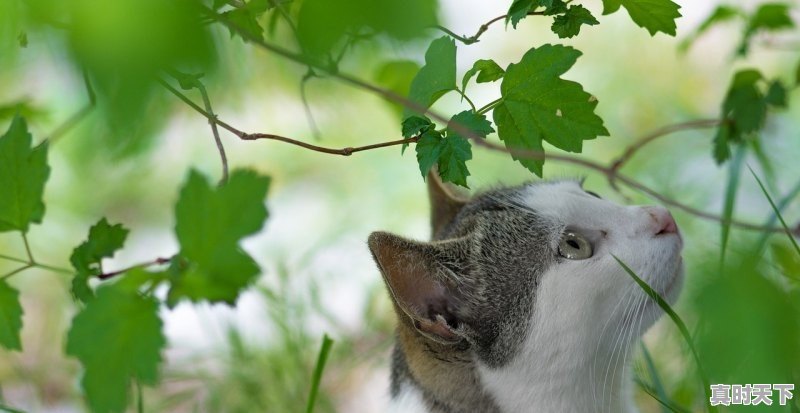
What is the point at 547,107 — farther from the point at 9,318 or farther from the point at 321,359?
the point at 9,318

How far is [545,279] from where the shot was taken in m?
1.65

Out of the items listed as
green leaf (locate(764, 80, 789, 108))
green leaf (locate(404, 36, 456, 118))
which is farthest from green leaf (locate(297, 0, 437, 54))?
green leaf (locate(764, 80, 789, 108))

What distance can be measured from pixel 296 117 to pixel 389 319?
1182 millimetres

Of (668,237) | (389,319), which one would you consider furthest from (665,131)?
(389,319)

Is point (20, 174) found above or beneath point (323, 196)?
beneath

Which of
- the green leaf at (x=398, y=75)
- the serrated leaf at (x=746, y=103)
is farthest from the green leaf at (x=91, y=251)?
the serrated leaf at (x=746, y=103)

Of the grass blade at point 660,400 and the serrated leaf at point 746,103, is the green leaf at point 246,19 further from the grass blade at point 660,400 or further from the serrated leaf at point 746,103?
the serrated leaf at point 746,103

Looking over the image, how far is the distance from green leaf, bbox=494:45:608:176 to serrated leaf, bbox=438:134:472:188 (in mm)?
65

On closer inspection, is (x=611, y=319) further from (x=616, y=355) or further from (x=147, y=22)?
(x=147, y=22)

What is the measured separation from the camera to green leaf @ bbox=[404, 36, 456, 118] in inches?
47.4

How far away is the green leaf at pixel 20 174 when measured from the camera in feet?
3.83

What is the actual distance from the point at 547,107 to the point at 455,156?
151mm

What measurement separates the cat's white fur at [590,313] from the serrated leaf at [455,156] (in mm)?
510

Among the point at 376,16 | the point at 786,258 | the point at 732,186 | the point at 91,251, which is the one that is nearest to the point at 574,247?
the point at 786,258
